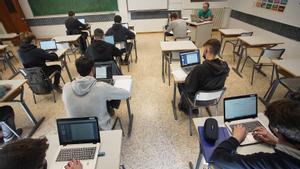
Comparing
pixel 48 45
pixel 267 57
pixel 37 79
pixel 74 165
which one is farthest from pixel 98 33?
pixel 267 57

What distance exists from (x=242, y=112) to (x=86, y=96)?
4.55 feet

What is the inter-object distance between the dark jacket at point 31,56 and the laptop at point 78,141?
Result: 218cm

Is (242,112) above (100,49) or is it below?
below

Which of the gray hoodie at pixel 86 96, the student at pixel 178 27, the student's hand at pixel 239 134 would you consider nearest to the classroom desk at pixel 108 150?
the gray hoodie at pixel 86 96

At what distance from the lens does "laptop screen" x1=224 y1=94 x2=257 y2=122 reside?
1.48 m

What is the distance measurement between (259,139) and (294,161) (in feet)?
1.72

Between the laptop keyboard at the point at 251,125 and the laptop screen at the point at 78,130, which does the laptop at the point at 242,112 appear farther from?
the laptop screen at the point at 78,130

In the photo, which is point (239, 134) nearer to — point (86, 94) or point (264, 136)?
point (264, 136)

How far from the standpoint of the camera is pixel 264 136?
129cm

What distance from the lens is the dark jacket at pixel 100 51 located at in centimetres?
301

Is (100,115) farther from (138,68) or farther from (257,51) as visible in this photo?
(257,51)

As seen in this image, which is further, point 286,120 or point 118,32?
point 118,32

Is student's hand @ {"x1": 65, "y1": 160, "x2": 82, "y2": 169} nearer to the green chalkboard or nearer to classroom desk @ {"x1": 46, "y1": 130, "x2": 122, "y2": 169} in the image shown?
classroom desk @ {"x1": 46, "y1": 130, "x2": 122, "y2": 169}

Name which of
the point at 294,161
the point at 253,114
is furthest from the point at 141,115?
the point at 294,161
